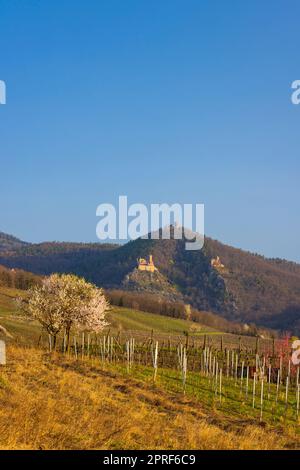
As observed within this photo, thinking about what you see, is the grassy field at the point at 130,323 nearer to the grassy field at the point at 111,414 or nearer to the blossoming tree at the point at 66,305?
the blossoming tree at the point at 66,305

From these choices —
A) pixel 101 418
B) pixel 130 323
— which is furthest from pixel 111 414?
pixel 130 323

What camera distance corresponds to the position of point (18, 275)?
166750 mm

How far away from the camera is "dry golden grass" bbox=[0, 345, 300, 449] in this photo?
16.6 metres

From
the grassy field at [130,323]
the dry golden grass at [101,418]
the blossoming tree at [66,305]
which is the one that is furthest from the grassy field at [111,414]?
the grassy field at [130,323]

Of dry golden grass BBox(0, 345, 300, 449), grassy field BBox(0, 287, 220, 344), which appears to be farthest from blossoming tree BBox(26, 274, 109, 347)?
grassy field BBox(0, 287, 220, 344)

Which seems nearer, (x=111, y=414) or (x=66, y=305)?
(x=111, y=414)

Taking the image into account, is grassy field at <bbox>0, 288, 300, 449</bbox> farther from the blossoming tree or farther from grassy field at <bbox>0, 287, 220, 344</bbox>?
grassy field at <bbox>0, 287, 220, 344</bbox>

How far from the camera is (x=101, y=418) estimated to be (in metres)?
20.5

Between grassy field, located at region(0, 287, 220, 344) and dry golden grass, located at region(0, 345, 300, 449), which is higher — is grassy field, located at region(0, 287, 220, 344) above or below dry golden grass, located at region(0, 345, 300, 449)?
below

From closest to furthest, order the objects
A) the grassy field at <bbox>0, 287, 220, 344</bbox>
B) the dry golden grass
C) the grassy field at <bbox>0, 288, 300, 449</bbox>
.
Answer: the dry golden grass
the grassy field at <bbox>0, 288, 300, 449</bbox>
the grassy field at <bbox>0, 287, 220, 344</bbox>

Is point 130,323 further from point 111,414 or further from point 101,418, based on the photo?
point 101,418
